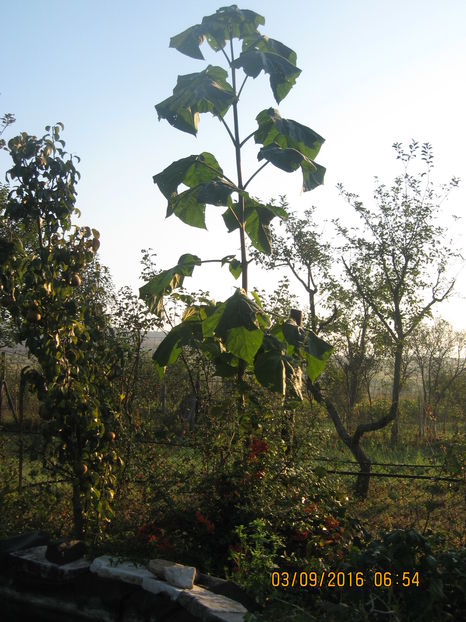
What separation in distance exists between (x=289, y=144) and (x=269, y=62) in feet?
2.05

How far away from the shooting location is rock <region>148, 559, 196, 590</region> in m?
3.16

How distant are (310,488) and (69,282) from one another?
2264 mm

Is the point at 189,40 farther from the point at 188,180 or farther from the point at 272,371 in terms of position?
the point at 272,371

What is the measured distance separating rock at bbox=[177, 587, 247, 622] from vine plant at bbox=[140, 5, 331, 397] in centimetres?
131

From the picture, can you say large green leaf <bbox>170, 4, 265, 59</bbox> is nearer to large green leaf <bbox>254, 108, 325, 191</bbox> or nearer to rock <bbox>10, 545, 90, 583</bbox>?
large green leaf <bbox>254, 108, 325, 191</bbox>

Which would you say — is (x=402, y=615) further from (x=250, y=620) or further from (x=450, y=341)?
(x=450, y=341)

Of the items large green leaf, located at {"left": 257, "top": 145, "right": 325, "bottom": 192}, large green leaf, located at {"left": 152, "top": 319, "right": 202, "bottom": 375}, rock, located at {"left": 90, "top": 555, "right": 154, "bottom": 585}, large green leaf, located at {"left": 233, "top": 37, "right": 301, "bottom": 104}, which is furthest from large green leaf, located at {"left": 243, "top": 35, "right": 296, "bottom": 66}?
rock, located at {"left": 90, "top": 555, "right": 154, "bottom": 585}

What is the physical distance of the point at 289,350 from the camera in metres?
4.36

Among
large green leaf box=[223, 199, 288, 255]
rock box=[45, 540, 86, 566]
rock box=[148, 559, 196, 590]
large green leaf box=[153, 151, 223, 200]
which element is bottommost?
rock box=[45, 540, 86, 566]

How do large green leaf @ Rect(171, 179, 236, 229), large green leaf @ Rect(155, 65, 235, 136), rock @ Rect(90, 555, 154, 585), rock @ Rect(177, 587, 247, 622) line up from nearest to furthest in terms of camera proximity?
rock @ Rect(177, 587, 247, 622) < rock @ Rect(90, 555, 154, 585) < large green leaf @ Rect(171, 179, 236, 229) < large green leaf @ Rect(155, 65, 235, 136)

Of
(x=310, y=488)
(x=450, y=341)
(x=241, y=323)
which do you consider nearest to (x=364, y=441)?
(x=450, y=341)

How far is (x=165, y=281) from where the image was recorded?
4113mm

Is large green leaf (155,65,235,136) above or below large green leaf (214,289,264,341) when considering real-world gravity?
above

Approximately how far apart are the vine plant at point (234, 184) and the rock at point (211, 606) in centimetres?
131
